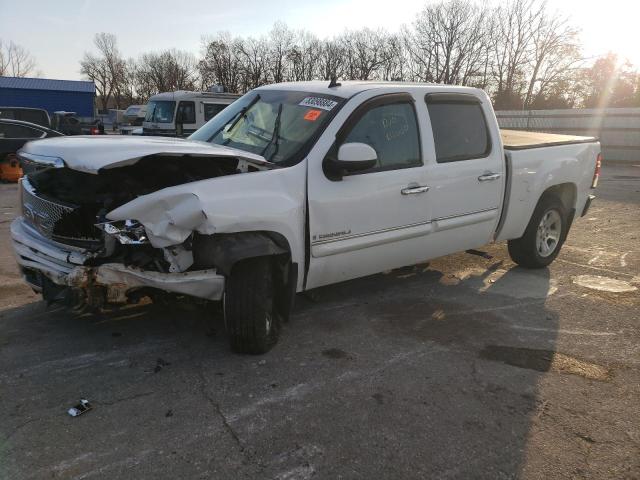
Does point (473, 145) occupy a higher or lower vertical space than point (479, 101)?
lower

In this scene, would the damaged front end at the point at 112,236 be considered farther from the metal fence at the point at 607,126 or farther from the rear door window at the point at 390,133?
the metal fence at the point at 607,126

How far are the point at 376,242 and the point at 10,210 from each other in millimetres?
8181

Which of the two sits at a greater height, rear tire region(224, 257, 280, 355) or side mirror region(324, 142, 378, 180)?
side mirror region(324, 142, 378, 180)

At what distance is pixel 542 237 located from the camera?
232 inches

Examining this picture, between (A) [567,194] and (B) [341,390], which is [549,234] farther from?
(B) [341,390]

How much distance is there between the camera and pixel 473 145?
15.9ft

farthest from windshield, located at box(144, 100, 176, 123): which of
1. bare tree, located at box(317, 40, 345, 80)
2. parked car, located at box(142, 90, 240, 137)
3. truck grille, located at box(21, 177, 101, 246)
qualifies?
bare tree, located at box(317, 40, 345, 80)

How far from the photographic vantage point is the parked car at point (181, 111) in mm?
18688

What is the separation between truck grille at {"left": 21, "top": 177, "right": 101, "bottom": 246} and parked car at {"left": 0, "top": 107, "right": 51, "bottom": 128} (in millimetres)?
16253

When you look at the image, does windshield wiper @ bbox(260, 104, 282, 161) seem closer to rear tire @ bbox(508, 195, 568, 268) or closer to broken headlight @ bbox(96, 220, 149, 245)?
broken headlight @ bbox(96, 220, 149, 245)

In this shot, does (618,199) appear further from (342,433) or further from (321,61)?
(321,61)

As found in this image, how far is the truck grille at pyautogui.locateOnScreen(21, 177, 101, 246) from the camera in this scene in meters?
3.40

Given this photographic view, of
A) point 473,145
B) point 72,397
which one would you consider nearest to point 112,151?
point 72,397

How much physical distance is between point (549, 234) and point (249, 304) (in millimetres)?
4081
